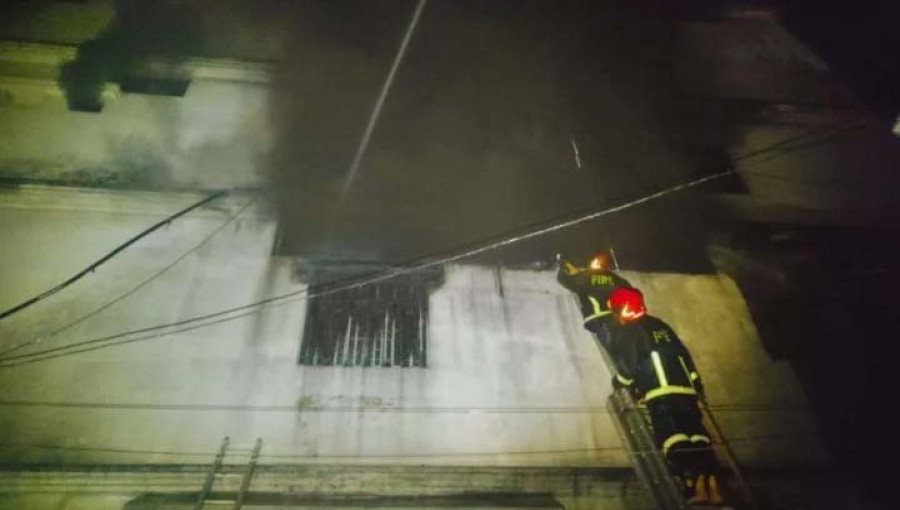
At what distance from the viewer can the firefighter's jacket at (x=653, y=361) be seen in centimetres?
610

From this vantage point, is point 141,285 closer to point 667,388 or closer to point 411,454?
point 411,454

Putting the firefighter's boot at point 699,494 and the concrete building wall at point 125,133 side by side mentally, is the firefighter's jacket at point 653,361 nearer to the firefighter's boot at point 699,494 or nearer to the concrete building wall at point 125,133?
the firefighter's boot at point 699,494

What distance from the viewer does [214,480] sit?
630cm

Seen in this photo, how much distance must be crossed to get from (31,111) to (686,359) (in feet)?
42.6

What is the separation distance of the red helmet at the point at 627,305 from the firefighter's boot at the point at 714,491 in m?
2.13

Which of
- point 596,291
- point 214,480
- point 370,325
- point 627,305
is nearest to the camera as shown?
point 214,480

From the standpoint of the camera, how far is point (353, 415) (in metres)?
7.10

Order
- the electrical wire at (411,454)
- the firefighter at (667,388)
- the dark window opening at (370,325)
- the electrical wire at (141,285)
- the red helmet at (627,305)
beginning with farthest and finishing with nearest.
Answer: the dark window opening at (370,325) < the electrical wire at (141,285) < the red helmet at (627,305) < the electrical wire at (411,454) < the firefighter at (667,388)

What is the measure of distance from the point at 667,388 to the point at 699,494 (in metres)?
1.21

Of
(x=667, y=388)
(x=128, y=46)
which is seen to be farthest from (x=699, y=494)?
(x=128, y=46)

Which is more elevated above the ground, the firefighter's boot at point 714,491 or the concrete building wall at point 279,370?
the concrete building wall at point 279,370

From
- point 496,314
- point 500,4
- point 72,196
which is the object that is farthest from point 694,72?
point 72,196

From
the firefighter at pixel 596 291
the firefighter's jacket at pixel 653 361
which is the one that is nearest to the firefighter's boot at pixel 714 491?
the firefighter's jacket at pixel 653 361

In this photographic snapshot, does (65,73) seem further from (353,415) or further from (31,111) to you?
(353,415)
